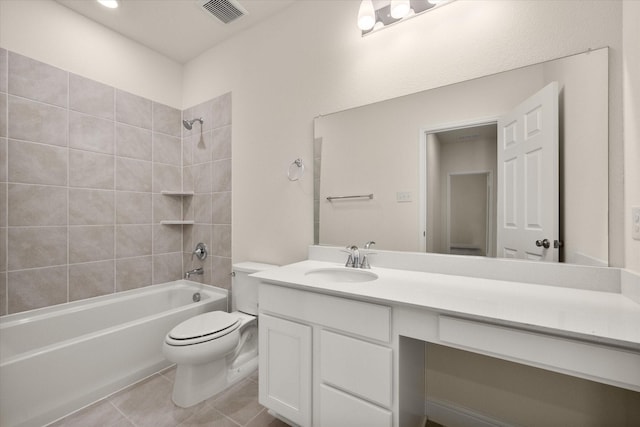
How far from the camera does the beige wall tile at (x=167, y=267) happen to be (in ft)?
7.98

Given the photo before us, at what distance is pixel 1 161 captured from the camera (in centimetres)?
166

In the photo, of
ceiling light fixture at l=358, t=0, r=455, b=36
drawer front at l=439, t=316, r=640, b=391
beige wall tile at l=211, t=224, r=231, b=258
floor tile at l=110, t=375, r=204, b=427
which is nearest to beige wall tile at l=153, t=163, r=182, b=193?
beige wall tile at l=211, t=224, r=231, b=258

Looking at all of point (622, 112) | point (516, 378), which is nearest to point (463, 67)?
point (622, 112)

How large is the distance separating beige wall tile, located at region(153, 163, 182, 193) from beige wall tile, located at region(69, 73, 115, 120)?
21.0 inches

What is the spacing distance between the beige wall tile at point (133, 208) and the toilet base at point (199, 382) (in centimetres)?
136

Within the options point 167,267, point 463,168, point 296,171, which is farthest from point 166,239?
point 463,168

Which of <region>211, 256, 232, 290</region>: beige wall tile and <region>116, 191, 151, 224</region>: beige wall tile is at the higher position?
<region>116, 191, 151, 224</region>: beige wall tile

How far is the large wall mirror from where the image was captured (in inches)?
42.4

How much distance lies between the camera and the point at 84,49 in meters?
2.00

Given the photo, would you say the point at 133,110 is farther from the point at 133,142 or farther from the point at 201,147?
the point at 201,147

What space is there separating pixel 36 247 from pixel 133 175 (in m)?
0.82

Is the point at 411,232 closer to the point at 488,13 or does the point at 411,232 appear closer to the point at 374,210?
the point at 374,210

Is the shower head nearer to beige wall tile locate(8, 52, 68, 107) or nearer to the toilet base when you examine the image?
beige wall tile locate(8, 52, 68, 107)

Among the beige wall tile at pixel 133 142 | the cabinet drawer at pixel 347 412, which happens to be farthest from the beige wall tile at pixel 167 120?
the cabinet drawer at pixel 347 412
